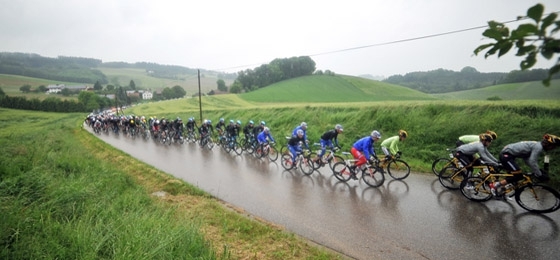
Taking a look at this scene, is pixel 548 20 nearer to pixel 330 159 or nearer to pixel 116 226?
pixel 116 226

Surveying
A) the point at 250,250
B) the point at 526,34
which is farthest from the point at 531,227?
the point at 526,34

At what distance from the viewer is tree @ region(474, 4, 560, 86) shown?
3.58 feet

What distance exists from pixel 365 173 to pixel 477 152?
296 centimetres

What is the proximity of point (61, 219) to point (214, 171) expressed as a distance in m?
6.36

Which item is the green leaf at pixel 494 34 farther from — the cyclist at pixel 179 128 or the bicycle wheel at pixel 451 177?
the cyclist at pixel 179 128

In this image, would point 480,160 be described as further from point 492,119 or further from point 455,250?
point 492,119

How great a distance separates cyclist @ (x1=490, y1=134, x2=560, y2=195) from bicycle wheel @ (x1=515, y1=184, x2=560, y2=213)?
0.27 m

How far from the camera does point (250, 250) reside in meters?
4.88

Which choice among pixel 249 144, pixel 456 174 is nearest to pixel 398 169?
pixel 456 174

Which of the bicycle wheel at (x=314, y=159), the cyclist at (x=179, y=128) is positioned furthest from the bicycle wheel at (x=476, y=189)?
the cyclist at (x=179, y=128)

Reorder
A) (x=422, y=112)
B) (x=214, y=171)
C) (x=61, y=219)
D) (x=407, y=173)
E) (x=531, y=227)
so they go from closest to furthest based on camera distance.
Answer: (x=61, y=219) < (x=531, y=227) < (x=407, y=173) < (x=214, y=171) < (x=422, y=112)

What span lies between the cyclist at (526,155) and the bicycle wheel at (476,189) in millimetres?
192

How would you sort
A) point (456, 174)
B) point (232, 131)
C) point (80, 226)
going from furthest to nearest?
point (232, 131) < point (456, 174) < point (80, 226)

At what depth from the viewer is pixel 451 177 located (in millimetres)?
7523
